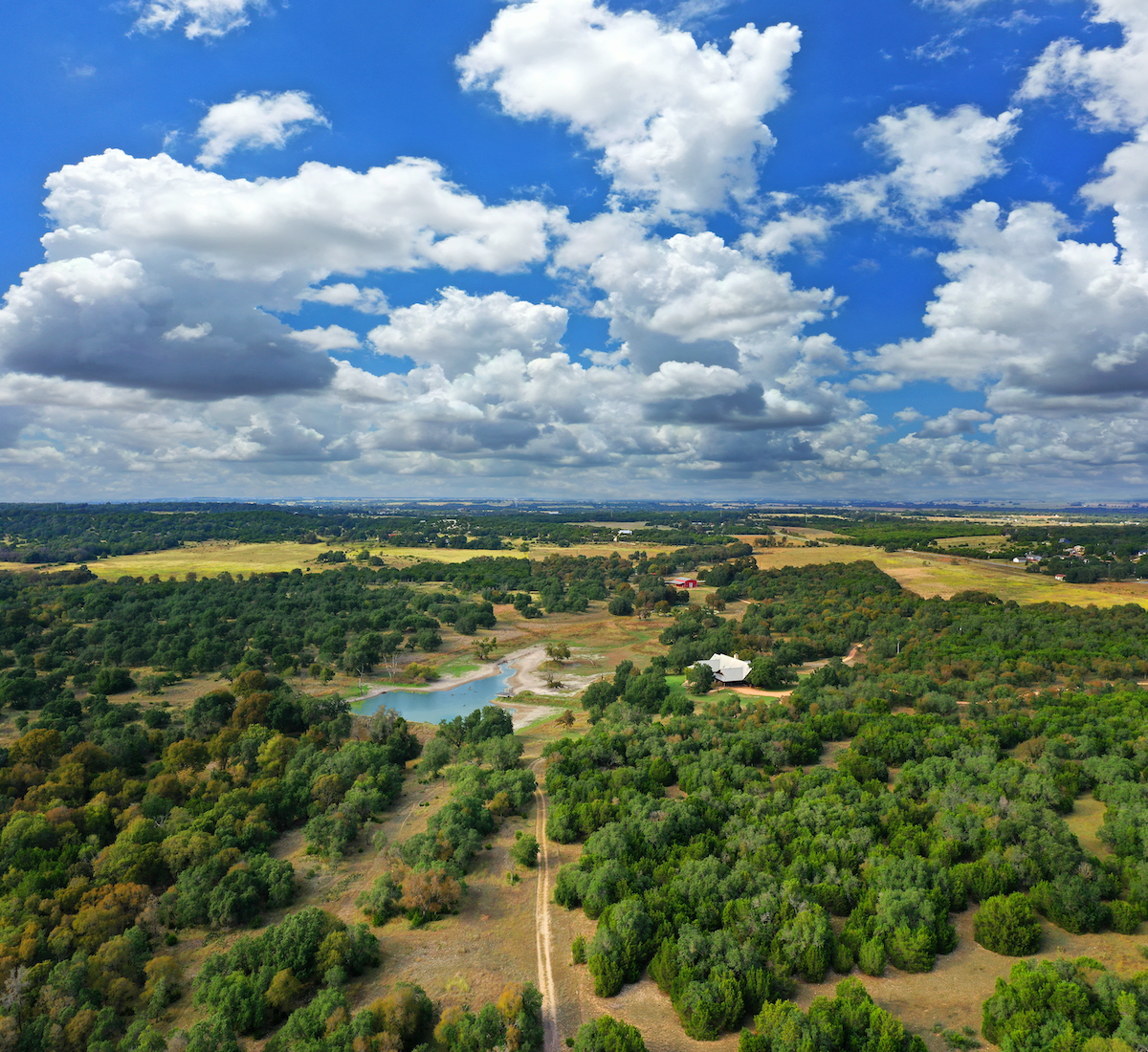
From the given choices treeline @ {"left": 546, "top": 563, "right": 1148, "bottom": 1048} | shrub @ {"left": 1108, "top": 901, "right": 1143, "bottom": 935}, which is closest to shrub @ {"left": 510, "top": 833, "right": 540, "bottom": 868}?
treeline @ {"left": 546, "top": 563, "right": 1148, "bottom": 1048}

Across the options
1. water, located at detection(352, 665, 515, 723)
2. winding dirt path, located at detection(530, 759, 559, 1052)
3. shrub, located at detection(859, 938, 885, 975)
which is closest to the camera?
winding dirt path, located at detection(530, 759, 559, 1052)

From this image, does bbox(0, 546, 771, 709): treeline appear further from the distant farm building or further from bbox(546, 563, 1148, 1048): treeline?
bbox(546, 563, 1148, 1048): treeline

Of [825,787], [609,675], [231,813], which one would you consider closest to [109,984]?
[231,813]

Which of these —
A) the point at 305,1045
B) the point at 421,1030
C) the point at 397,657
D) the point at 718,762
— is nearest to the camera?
the point at 305,1045

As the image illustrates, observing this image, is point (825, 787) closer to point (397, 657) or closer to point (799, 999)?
point (799, 999)

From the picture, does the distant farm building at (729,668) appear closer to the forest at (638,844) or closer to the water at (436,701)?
the forest at (638,844)

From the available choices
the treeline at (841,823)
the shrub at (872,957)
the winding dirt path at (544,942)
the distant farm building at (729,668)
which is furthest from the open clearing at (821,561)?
the winding dirt path at (544,942)
